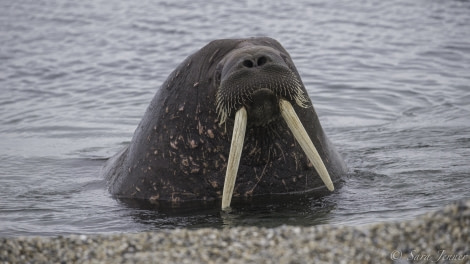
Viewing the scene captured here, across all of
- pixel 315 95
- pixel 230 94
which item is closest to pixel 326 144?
pixel 230 94

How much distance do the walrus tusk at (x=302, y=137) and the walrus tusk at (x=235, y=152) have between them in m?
0.37

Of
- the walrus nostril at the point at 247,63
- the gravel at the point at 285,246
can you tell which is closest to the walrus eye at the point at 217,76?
the walrus nostril at the point at 247,63

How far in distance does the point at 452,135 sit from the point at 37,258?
6716 mm

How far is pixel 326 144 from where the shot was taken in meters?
8.73

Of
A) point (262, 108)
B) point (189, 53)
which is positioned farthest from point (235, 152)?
point (189, 53)

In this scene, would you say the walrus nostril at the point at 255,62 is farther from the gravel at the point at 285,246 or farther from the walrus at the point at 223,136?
the gravel at the point at 285,246

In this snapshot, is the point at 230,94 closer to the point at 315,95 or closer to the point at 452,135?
the point at 452,135

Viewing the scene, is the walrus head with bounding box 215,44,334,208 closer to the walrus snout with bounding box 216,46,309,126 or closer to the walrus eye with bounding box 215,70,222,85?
the walrus snout with bounding box 216,46,309,126

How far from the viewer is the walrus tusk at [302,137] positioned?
299 inches

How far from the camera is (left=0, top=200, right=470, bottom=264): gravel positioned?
5461 mm

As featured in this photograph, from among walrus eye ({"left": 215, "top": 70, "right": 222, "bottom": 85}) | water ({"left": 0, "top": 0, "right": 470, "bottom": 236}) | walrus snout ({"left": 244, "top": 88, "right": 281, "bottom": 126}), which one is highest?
walrus eye ({"left": 215, "top": 70, "right": 222, "bottom": 85})

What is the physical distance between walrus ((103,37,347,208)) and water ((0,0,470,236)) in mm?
225

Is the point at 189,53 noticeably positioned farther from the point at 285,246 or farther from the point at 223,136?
the point at 285,246

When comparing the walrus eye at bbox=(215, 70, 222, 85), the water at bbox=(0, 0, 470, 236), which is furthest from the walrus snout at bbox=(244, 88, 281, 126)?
the water at bbox=(0, 0, 470, 236)
